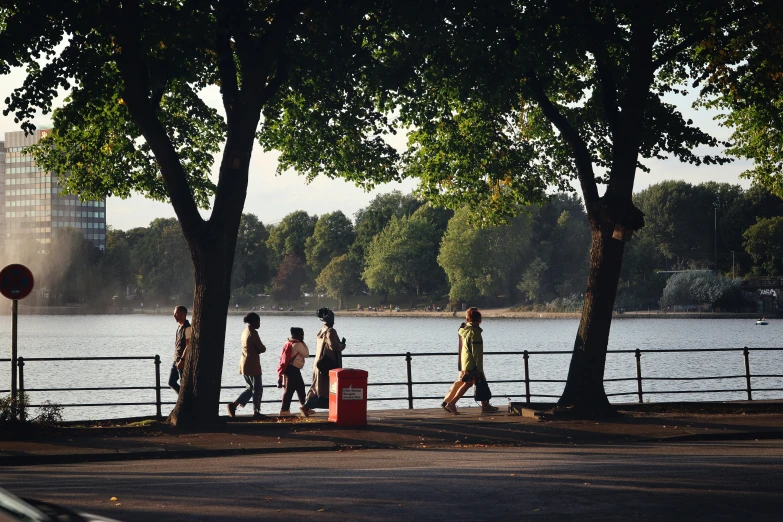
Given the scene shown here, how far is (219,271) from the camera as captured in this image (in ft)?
57.9

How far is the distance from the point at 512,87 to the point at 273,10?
4.53 meters

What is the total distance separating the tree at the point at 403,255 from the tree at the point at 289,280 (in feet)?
104

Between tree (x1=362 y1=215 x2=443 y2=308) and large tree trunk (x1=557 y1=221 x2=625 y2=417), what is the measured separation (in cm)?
12031

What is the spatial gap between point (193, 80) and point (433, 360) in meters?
50.3

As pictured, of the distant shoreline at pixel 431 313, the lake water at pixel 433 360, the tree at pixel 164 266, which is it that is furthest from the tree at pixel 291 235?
the lake water at pixel 433 360

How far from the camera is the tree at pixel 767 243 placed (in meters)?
115

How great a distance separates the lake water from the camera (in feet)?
139

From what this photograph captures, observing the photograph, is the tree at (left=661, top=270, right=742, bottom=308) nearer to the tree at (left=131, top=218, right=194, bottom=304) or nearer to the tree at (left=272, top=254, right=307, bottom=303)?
the tree at (left=272, top=254, right=307, bottom=303)

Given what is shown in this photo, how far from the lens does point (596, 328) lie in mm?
19266

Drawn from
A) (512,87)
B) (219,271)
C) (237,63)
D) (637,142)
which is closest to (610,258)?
(637,142)

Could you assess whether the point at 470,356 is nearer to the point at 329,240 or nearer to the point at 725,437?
the point at 725,437

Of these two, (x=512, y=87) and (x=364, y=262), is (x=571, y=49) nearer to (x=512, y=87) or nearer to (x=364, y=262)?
(x=512, y=87)

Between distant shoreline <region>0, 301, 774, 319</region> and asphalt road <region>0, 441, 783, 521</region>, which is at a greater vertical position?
distant shoreline <region>0, 301, 774, 319</region>

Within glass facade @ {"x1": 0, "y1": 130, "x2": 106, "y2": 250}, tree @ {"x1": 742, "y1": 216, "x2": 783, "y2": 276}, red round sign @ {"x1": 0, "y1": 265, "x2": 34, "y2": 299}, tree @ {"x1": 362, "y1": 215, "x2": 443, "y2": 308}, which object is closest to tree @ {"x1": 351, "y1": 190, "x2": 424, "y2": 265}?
tree @ {"x1": 362, "y1": 215, "x2": 443, "y2": 308}
